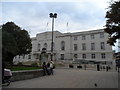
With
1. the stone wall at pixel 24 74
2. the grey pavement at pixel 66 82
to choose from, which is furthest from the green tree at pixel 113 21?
the stone wall at pixel 24 74

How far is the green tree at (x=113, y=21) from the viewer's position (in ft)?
40.7

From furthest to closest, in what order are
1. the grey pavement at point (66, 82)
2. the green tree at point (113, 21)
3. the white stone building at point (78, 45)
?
the white stone building at point (78, 45) → the green tree at point (113, 21) → the grey pavement at point (66, 82)

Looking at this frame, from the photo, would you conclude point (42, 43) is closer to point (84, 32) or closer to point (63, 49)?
point (63, 49)

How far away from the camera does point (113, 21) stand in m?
13.3

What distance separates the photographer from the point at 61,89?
9.32 meters

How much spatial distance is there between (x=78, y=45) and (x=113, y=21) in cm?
4712

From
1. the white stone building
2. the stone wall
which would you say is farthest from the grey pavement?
the white stone building

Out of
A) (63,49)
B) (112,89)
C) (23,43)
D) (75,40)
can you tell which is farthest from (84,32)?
(112,89)

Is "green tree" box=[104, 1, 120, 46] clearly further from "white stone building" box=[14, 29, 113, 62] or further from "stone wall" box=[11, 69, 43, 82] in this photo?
"white stone building" box=[14, 29, 113, 62]


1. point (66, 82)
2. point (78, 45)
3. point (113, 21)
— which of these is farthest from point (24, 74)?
point (78, 45)

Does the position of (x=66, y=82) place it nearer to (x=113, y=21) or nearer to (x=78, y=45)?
(x=113, y=21)

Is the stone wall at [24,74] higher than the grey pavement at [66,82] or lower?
higher

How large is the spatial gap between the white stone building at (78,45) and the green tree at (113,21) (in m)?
38.3

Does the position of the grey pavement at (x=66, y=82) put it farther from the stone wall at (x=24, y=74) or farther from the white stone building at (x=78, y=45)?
the white stone building at (x=78, y=45)
